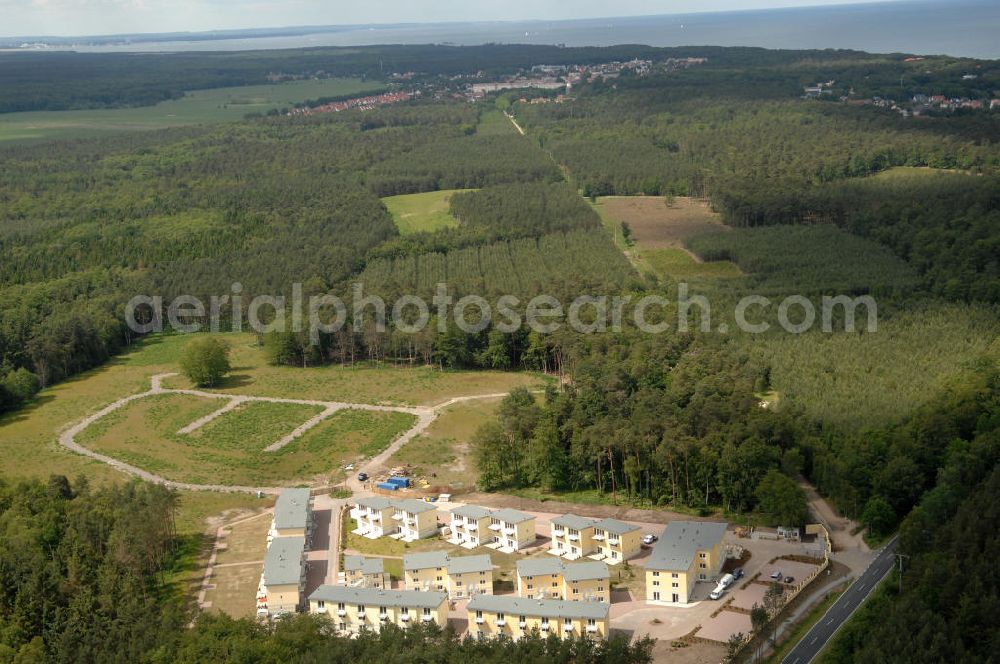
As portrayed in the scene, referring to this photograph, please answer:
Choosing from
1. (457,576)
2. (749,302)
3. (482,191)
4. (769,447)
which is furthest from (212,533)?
(482,191)

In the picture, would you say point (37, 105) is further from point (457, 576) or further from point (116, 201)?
point (457, 576)

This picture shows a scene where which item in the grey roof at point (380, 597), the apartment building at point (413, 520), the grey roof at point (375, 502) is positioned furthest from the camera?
the grey roof at point (375, 502)

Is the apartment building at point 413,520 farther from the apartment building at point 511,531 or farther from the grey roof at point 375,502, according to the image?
the apartment building at point 511,531

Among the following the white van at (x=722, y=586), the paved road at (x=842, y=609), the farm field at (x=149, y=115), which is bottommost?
the white van at (x=722, y=586)

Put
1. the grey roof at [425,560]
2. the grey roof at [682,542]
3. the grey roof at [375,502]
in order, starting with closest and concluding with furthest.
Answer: the grey roof at [682,542] < the grey roof at [425,560] < the grey roof at [375,502]

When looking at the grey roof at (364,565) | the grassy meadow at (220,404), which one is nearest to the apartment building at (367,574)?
the grey roof at (364,565)

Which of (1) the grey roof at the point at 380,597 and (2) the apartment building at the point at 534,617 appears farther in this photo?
(1) the grey roof at the point at 380,597

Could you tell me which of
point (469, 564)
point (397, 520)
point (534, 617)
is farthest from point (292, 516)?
point (534, 617)
